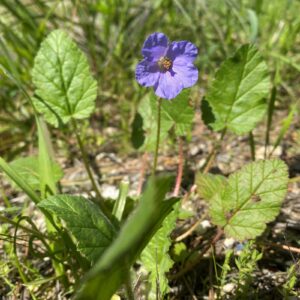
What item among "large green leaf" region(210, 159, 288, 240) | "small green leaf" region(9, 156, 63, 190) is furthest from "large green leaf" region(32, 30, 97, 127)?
"large green leaf" region(210, 159, 288, 240)

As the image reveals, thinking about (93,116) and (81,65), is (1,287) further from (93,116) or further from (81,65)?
(93,116)

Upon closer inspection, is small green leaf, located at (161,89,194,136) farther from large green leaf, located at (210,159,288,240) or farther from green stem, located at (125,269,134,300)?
green stem, located at (125,269,134,300)

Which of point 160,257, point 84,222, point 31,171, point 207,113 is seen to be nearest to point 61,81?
point 31,171

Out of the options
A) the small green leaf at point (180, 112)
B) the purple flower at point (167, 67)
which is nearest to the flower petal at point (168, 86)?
the purple flower at point (167, 67)

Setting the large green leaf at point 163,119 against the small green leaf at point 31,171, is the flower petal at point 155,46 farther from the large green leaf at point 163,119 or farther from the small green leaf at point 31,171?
the small green leaf at point 31,171

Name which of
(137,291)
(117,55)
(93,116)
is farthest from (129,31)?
(137,291)

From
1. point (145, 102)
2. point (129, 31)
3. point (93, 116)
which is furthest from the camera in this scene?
point (129, 31)
